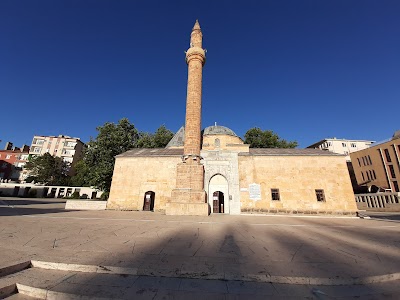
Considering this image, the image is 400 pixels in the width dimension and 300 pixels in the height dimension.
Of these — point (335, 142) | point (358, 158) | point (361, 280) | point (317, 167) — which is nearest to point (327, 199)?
point (317, 167)

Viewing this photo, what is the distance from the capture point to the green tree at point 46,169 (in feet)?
131

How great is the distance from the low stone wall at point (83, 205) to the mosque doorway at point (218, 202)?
10.4 metres

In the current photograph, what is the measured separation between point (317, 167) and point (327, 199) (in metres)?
2.99

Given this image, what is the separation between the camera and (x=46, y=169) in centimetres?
3978

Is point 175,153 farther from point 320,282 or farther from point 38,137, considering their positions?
point 38,137

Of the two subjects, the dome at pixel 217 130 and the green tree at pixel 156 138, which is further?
the green tree at pixel 156 138

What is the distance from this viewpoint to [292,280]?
314 centimetres

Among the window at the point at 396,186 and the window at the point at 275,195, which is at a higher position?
the window at the point at 396,186

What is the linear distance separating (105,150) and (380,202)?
35441mm

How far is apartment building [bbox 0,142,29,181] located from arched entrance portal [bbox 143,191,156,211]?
49967 millimetres

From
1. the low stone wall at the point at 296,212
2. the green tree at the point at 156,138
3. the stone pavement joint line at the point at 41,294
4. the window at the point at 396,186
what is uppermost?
the green tree at the point at 156,138

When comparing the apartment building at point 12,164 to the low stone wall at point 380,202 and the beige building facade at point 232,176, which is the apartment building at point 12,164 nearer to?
the beige building facade at point 232,176

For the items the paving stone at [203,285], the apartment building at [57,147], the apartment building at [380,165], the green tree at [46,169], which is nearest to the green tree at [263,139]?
the apartment building at [380,165]

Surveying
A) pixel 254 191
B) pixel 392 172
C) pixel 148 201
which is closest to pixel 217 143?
pixel 254 191
